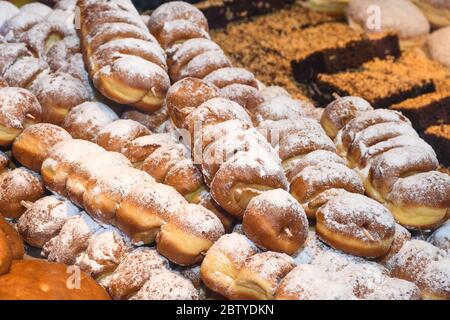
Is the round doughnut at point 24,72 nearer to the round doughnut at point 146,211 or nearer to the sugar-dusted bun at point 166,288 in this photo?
the round doughnut at point 146,211

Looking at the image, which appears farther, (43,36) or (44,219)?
(43,36)

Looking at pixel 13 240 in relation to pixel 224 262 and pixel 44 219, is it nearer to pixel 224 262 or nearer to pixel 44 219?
pixel 44 219

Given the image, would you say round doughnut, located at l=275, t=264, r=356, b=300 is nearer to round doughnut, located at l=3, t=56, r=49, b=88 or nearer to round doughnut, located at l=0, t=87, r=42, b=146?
round doughnut, located at l=0, t=87, r=42, b=146

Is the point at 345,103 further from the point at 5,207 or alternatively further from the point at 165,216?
the point at 5,207

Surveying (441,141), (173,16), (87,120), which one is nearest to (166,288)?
(87,120)

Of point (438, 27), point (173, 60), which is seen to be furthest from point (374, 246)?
point (438, 27)
